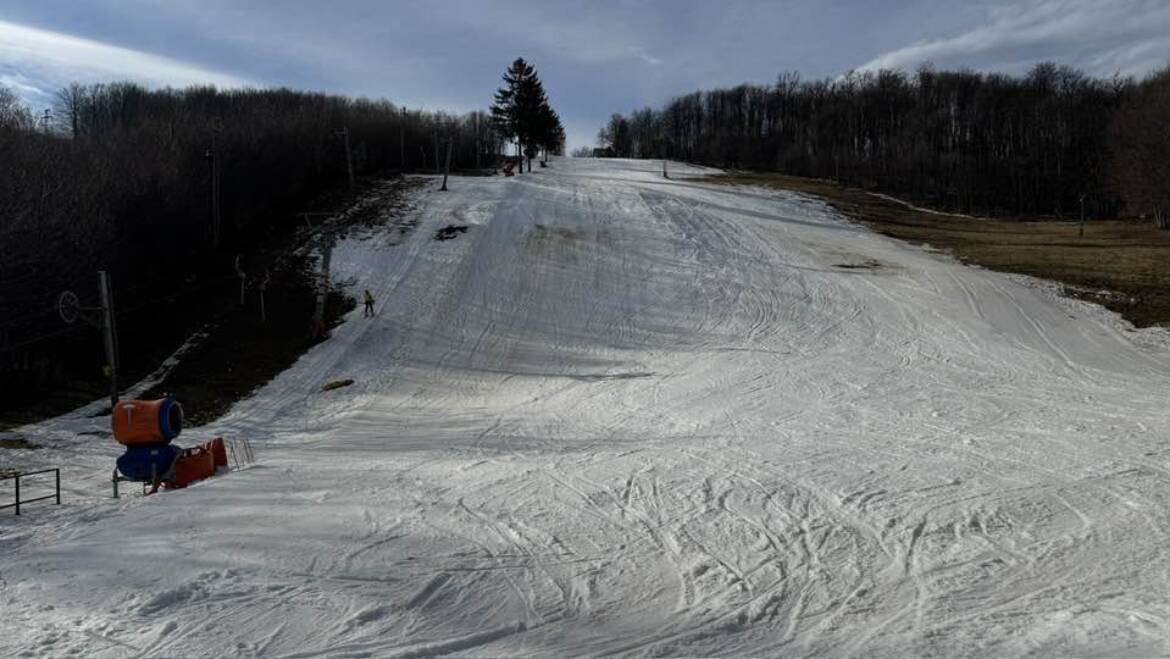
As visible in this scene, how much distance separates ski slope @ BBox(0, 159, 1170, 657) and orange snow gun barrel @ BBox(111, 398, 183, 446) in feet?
4.56

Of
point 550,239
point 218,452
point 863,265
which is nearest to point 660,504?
point 218,452

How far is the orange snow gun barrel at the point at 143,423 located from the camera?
1238 cm

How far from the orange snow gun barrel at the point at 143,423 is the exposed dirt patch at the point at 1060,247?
29.1 meters

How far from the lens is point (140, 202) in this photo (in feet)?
110

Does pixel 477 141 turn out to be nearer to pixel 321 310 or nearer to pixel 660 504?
pixel 321 310

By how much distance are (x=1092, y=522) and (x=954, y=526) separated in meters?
1.71

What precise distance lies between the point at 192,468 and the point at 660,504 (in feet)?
28.3

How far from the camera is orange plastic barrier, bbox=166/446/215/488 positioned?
41.4 ft

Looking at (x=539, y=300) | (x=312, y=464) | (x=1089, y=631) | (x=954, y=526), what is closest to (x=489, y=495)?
(x=312, y=464)

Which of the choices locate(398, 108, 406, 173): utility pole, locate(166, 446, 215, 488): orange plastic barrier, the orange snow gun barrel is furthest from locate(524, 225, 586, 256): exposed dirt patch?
locate(398, 108, 406, 173): utility pole

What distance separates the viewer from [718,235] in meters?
40.0

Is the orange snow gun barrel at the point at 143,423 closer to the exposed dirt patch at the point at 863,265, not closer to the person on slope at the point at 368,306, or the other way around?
the person on slope at the point at 368,306

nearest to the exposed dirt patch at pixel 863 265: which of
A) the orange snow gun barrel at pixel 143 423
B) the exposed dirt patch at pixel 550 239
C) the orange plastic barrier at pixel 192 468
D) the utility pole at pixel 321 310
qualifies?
the exposed dirt patch at pixel 550 239

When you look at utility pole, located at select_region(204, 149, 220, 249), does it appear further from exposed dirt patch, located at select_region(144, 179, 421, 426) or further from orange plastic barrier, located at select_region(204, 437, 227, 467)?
orange plastic barrier, located at select_region(204, 437, 227, 467)
